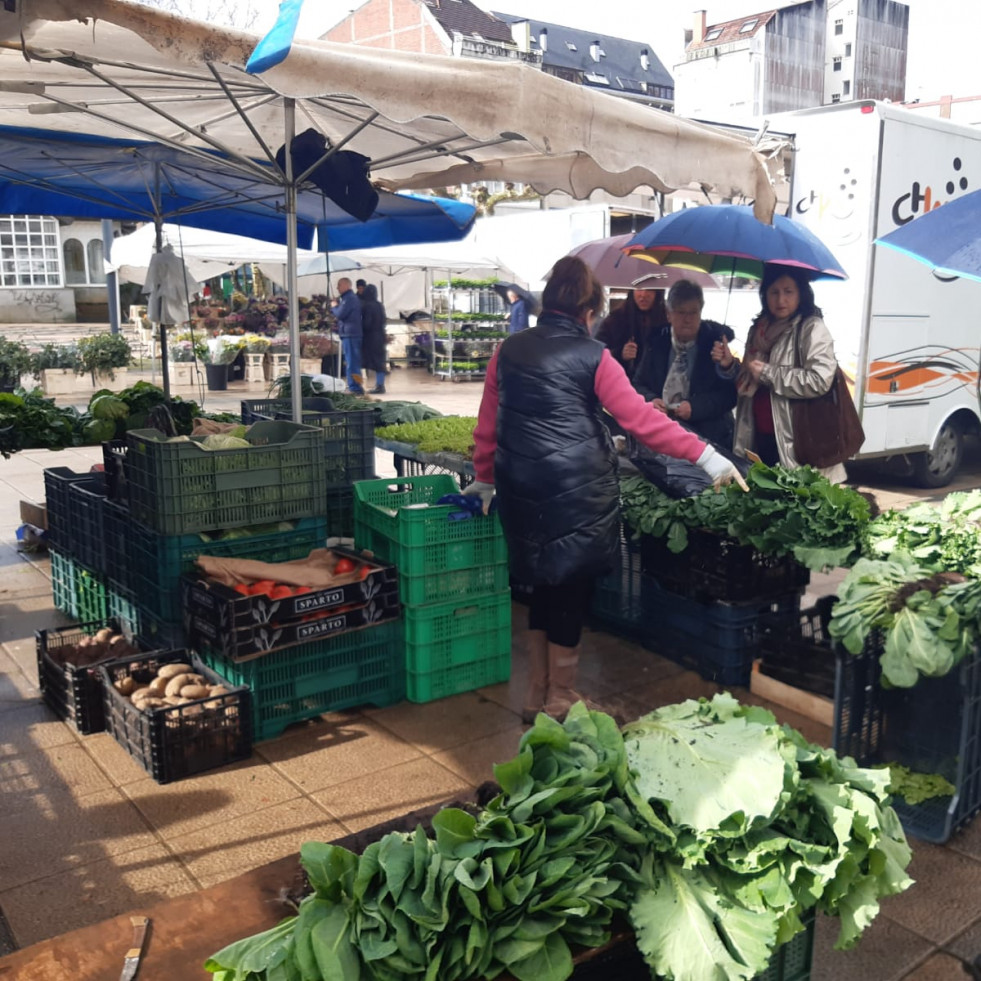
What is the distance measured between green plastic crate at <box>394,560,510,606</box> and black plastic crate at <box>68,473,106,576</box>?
155cm

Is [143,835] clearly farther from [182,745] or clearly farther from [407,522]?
[407,522]

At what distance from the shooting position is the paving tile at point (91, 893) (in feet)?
10.2

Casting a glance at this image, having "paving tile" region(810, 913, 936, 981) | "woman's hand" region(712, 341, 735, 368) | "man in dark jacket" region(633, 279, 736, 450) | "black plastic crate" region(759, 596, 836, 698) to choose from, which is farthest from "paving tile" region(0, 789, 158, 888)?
"woman's hand" region(712, 341, 735, 368)

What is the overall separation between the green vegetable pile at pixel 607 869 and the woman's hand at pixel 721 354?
4.54 meters

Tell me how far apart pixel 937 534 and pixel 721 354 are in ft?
8.94

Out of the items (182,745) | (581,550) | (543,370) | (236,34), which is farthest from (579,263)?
(182,745)

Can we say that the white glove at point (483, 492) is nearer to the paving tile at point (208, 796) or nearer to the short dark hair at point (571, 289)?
the short dark hair at point (571, 289)

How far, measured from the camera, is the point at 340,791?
13.1 feet

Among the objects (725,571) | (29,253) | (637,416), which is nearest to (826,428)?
(725,571)

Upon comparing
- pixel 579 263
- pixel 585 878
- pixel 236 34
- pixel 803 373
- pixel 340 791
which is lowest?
pixel 340 791

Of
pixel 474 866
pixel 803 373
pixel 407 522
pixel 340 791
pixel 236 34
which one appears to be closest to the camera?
pixel 474 866

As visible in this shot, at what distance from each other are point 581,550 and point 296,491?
1.61 metres

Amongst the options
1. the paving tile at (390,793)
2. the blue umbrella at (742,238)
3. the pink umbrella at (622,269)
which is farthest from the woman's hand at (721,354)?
the paving tile at (390,793)

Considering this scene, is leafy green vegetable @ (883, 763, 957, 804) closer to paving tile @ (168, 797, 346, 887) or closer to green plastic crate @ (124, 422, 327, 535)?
paving tile @ (168, 797, 346, 887)
